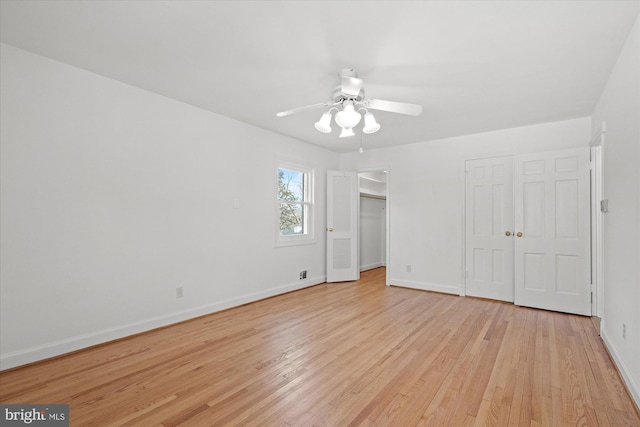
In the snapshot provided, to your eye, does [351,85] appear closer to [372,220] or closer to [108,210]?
[108,210]

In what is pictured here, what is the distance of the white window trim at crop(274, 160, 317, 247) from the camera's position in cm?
467

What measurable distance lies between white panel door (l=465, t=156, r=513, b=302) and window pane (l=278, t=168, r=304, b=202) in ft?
8.85

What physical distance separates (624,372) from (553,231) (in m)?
2.12

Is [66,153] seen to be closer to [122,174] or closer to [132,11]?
[122,174]

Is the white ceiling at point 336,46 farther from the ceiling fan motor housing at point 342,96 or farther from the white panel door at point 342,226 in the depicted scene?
the white panel door at point 342,226

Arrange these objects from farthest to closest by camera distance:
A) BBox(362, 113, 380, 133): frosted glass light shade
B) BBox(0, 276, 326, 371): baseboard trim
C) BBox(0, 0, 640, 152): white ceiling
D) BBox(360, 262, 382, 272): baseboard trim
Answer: BBox(360, 262, 382, 272): baseboard trim → BBox(362, 113, 380, 133): frosted glass light shade → BBox(0, 276, 326, 371): baseboard trim → BBox(0, 0, 640, 152): white ceiling

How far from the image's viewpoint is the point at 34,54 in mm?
2469

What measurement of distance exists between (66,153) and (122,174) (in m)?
0.45

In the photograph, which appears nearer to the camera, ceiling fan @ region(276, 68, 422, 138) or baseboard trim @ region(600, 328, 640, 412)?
baseboard trim @ region(600, 328, 640, 412)

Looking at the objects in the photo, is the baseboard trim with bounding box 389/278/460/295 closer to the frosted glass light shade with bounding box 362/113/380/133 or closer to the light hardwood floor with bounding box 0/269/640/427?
the light hardwood floor with bounding box 0/269/640/427

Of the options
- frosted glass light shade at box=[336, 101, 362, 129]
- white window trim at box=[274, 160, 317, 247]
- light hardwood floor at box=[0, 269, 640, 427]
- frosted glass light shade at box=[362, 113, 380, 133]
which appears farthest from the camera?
white window trim at box=[274, 160, 317, 247]

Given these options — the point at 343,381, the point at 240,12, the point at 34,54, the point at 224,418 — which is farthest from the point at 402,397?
the point at 34,54

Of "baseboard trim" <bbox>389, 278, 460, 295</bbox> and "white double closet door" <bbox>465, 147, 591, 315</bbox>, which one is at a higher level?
"white double closet door" <bbox>465, 147, 591, 315</bbox>

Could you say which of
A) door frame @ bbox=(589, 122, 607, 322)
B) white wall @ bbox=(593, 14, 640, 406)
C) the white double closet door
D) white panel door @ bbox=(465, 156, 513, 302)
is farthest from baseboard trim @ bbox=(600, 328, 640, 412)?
white panel door @ bbox=(465, 156, 513, 302)
